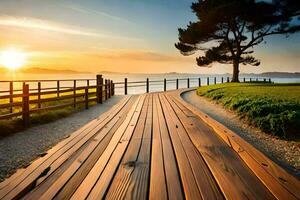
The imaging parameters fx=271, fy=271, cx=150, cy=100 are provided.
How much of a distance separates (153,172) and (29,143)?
3.93 metres

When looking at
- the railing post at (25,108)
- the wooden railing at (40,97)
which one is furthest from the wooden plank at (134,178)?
the wooden railing at (40,97)

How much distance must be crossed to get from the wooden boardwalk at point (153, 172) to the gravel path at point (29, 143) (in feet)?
2.48

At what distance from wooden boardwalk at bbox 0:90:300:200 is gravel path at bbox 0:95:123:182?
2.48 feet

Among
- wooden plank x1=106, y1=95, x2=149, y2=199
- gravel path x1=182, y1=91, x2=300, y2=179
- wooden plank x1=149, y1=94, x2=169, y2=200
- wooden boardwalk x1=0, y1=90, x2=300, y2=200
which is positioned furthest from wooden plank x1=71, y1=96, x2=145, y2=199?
gravel path x1=182, y1=91, x2=300, y2=179

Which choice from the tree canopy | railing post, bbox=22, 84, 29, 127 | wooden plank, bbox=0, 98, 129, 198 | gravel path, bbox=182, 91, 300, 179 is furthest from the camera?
the tree canopy

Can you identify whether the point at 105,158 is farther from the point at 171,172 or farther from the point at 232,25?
the point at 232,25

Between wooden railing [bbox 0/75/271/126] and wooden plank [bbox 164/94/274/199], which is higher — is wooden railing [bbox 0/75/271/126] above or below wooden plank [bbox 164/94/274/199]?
above

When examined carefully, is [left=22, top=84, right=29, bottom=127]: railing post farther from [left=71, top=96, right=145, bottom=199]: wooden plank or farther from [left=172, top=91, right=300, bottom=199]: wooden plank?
[left=172, top=91, right=300, bottom=199]: wooden plank

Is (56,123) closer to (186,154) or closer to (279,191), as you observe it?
(186,154)

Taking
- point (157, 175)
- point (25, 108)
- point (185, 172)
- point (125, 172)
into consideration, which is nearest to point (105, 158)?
point (125, 172)

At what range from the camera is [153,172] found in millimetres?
3096

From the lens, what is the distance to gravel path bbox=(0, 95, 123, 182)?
4.50 m

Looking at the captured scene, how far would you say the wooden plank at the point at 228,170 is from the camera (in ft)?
8.36

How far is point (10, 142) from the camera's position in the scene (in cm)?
619
